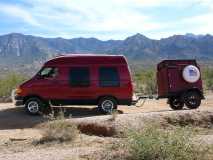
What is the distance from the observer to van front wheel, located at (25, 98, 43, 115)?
1902 centimetres

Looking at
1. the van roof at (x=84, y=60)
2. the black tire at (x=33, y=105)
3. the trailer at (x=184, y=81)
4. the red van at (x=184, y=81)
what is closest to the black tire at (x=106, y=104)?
the trailer at (x=184, y=81)

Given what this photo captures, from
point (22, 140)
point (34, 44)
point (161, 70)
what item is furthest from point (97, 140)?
point (34, 44)

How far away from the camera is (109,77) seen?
19.1 m

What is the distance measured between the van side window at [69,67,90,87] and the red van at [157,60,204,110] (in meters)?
3.04

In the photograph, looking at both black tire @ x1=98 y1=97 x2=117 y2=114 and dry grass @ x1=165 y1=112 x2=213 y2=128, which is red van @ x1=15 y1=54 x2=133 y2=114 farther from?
dry grass @ x1=165 y1=112 x2=213 y2=128

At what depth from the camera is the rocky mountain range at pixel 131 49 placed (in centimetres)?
15499

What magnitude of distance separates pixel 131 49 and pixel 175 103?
489 ft

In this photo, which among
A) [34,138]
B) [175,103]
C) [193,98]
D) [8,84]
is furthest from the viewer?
[8,84]

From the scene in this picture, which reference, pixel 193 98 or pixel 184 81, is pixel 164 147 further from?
pixel 193 98

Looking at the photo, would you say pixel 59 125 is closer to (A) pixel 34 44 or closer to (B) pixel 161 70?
(B) pixel 161 70

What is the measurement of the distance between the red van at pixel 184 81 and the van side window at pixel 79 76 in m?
3.04

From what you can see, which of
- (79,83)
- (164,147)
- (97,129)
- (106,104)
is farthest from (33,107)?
(164,147)

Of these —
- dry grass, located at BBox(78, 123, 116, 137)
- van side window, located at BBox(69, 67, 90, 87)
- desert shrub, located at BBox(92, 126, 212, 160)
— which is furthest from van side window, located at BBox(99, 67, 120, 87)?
desert shrub, located at BBox(92, 126, 212, 160)

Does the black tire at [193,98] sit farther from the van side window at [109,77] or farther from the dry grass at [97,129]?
the dry grass at [97,129]
